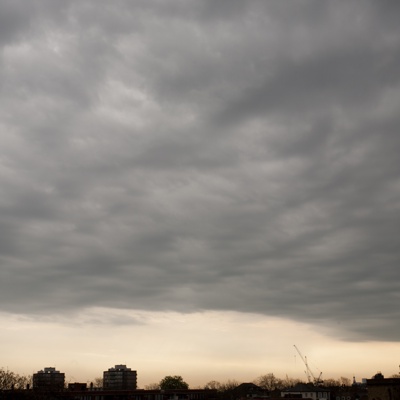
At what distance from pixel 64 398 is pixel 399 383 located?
109 m

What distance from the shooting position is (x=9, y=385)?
174 meters

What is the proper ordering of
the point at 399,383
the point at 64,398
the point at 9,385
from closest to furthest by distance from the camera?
the point at 399,383
the point at 9,385
the point at 64,398

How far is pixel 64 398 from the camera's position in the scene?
7864 inches

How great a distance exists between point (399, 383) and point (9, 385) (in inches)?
4364

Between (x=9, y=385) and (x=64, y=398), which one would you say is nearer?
(x=9, y=385)

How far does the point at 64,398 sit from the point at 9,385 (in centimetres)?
3021

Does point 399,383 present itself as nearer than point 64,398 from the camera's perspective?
Yes

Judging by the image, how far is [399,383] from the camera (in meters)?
157

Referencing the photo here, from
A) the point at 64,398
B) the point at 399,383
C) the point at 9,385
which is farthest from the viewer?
the point at 64,398

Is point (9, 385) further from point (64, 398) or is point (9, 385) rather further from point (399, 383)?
point (399, 383)

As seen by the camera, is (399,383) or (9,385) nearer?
(399,383)

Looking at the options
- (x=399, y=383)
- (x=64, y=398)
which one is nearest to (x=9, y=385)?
(x=64, y=398)
